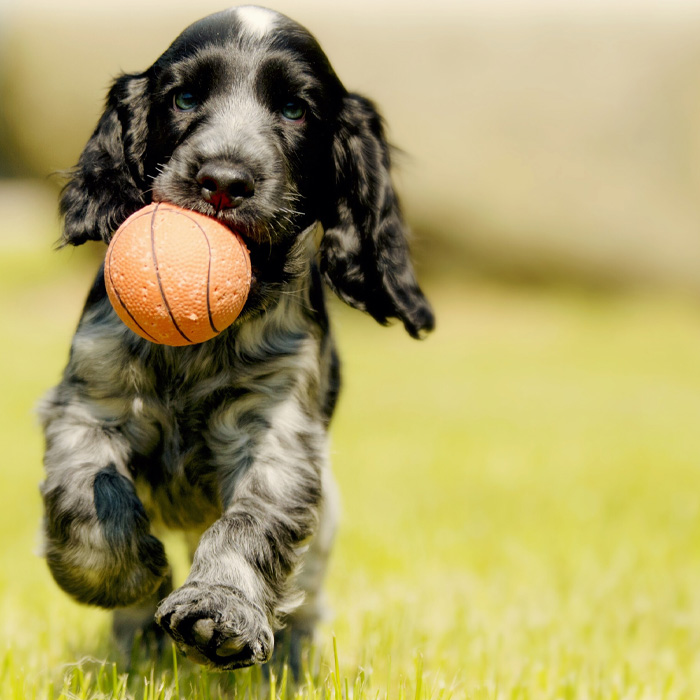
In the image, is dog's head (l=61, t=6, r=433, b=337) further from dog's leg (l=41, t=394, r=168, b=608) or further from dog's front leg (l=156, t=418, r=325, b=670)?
dog's leg (l=41, t=394, r=168, b=608)

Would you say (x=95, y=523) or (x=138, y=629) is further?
(x=138, y=629)

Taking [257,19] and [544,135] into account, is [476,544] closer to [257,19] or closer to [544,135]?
[257,19]

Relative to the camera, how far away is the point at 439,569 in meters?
4.73

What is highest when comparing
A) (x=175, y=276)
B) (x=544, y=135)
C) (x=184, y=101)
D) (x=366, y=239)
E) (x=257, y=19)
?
(x=257, y=19)

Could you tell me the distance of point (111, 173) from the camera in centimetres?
312

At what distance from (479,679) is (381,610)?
37.2 inches

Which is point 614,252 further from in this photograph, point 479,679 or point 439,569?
point 479,679

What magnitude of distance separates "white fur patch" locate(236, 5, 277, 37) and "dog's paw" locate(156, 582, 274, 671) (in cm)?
165

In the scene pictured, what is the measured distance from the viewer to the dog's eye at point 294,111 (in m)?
3.04

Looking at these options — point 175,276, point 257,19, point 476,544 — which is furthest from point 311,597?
point 257,19

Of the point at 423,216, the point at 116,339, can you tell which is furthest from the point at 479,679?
the point at 423,216

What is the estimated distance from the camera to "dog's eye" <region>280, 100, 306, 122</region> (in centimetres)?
304

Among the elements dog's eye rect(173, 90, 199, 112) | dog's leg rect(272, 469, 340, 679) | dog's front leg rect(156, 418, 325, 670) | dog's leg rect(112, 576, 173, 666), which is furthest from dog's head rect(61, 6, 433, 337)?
dog's leg rect(112, 576, 173, 666)

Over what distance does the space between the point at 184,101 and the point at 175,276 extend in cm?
75
